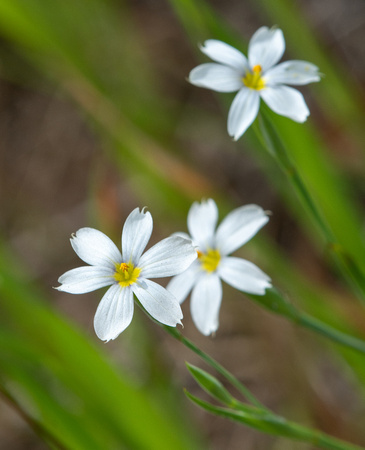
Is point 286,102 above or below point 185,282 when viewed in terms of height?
above

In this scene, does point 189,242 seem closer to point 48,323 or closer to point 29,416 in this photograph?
point 29,416

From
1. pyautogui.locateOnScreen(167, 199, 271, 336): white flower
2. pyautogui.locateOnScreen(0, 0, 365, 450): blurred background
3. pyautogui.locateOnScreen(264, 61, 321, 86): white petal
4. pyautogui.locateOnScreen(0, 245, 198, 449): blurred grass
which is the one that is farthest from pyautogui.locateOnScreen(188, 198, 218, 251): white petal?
pyautogui.locateOnScreen(0, 245, 198, 449): blurred grass

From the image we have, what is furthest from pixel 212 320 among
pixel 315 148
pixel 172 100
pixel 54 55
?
pixel 172 100

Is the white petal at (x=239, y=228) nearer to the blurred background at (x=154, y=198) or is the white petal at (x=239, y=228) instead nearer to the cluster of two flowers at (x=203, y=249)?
the cluster of two flowers at (x=203, y=249)

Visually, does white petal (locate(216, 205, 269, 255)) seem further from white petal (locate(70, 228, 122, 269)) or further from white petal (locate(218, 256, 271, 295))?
white petal (locate(70, 228, 122, 269))

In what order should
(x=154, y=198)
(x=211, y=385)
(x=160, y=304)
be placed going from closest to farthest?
(x=160, y=304)
(x=211, y=385)
(x=154, y=198)

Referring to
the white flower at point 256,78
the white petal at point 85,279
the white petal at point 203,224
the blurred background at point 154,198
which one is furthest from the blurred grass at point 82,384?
the white flower at point 256,78

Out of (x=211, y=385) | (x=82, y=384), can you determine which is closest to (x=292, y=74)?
(x=211, y=385)

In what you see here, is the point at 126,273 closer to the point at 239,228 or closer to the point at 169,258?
the point at 169,258
